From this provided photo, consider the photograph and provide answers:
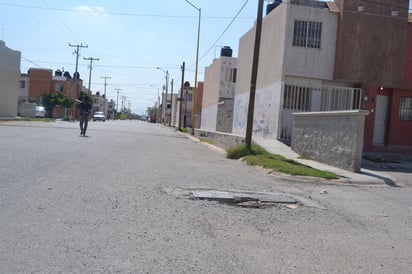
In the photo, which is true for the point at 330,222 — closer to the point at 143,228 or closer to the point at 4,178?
the point at 143,228

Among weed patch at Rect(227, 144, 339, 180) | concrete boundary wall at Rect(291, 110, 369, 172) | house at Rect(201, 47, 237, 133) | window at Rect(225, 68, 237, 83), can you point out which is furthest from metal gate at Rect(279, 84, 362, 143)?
window at Rect(225, 68, 237, 83)

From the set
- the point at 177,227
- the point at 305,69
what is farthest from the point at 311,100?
the point at 177,227

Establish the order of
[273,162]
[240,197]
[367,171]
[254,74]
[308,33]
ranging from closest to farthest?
[240,197]
[273,162]
[367,171]
[254,74]
[308,33]

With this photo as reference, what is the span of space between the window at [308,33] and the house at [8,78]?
31320 mm

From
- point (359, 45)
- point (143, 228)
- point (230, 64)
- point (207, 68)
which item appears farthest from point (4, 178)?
point (207, 68)

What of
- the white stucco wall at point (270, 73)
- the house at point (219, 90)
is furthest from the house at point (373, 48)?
the house at point (219, 90)

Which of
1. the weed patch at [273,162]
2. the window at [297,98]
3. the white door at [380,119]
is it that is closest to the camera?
the weed patch at [273,162]

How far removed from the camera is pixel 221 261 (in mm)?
5062

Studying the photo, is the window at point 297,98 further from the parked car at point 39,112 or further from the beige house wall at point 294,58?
the parked car at point 39,112

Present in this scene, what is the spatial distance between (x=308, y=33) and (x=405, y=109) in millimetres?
5897

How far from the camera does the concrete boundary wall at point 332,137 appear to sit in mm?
13789

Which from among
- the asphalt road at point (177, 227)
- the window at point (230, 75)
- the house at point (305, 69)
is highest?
the window at point (230, 75)

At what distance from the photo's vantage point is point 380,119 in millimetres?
21875

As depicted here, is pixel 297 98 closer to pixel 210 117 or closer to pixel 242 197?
pixel 242 197
